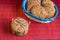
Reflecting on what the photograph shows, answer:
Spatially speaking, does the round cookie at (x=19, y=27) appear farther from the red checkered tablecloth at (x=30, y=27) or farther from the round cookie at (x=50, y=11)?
the round cookie at (x=50, y=11)

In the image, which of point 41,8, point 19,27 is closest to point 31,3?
point 41,8

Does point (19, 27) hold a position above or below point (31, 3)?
below

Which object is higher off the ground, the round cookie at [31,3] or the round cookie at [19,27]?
the round cookie at [31,3]

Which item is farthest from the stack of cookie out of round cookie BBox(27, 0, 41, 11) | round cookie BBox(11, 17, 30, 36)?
round cookie BBox(11, 17, 30, 36)

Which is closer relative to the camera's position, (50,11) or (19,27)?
(19,27)

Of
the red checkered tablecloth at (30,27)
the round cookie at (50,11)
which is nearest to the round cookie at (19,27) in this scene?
the red checkered tablecloth at (30,27)

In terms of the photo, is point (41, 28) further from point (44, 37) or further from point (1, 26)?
point (1, 26)

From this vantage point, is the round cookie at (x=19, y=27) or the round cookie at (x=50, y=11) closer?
the round cookie at (x=19, y=27)

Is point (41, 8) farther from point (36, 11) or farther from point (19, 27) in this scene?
point (19, 27)
